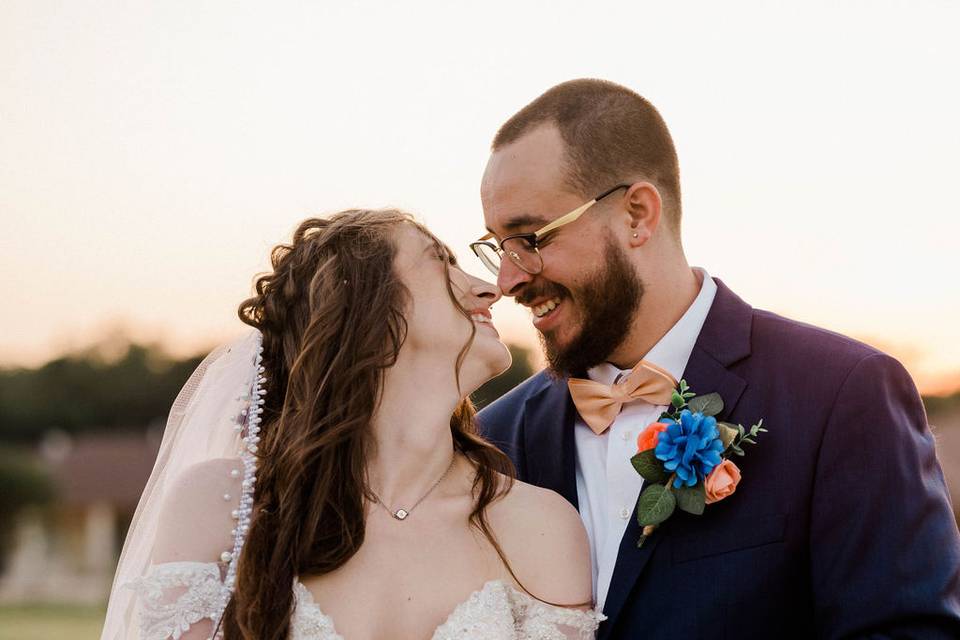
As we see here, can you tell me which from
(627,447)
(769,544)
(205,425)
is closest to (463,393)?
(627,447)

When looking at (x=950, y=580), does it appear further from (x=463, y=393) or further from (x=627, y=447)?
(x=463, y=393)

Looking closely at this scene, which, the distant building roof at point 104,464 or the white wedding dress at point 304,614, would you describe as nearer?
the white wedding dress at point 304,614

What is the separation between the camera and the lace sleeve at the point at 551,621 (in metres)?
3.60

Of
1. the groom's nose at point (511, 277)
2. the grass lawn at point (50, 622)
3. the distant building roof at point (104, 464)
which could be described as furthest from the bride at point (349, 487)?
the grass lawn at point (50, 622)

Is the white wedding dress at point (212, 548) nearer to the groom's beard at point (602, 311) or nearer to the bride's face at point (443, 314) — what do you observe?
the bride's face at point (443, 314)

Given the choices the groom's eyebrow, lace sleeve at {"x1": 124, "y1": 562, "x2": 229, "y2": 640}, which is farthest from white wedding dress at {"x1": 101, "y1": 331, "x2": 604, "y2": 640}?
the groom's eyebrow

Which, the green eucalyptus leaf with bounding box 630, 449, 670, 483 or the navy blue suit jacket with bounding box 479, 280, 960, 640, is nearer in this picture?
the navy blue suit jacket with bounding box 479, 280, 960, 640

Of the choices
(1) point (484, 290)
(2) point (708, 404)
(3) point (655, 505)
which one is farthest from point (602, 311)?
(3) point (655, 505)

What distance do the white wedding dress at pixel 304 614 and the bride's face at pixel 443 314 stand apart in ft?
2.51

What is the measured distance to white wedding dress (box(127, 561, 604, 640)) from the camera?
338cm

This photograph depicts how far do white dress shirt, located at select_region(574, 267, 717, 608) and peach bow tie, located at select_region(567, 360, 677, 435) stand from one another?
0.14 ft

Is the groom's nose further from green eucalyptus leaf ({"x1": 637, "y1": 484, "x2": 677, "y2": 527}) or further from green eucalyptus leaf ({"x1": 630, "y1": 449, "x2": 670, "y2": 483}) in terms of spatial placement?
green eucalyptus leaf ({"x1": 637, "y1": 484, "x2": 677, "y2": 527})

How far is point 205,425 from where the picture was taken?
380cm

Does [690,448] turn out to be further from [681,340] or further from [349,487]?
[349,487]
